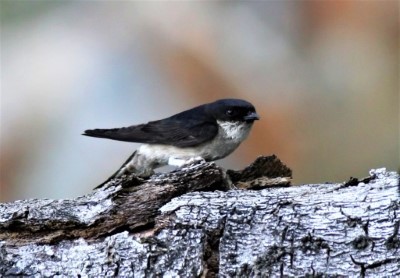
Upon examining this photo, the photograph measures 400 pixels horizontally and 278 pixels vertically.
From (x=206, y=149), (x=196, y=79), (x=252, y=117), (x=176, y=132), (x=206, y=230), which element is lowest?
(x=206, y=230)

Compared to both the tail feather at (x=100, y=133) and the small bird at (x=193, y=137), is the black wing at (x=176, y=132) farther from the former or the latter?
the tail feather at (x=100, y=133)

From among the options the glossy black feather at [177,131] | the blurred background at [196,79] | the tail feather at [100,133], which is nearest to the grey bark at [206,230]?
the tail feather at [100,133]

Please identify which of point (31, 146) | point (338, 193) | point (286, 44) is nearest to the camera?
point (338, 193)

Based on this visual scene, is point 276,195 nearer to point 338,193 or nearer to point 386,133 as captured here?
point 338,193

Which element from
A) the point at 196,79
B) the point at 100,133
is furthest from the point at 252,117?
the point at 196,79

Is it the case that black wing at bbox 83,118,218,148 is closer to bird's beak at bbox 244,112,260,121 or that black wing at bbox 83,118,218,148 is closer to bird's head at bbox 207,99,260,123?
bird's head at bbox 207,99,260,123

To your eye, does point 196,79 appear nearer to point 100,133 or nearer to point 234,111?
point 234,111

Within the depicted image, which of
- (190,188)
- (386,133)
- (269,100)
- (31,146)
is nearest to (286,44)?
(269,100)
